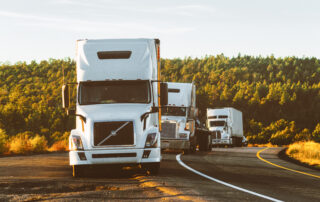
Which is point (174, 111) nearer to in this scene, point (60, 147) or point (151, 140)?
point (60, 147)

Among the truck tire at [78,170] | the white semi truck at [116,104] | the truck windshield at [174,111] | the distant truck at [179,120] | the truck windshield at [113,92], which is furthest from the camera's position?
the truck windshield at [174,111]

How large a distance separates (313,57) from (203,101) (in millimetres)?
89856

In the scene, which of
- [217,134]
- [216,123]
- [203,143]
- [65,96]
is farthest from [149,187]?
[217,134]

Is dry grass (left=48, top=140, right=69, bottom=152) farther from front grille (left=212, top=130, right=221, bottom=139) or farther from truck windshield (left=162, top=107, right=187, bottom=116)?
front grille (left=212, top=130, right=221, bottom=139)

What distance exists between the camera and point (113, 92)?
15312 millimetres

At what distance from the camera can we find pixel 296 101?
144 m

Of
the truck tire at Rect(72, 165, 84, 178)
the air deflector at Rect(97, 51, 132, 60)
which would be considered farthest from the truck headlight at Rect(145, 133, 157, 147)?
the air deflector at Rect(97, 51, 132, 60)

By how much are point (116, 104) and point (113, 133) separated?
1.24 metres

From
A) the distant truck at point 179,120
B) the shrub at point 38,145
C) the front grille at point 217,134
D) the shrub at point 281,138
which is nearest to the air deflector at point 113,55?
the distant truck at point 179,120

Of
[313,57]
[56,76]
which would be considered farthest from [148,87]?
[313,57]

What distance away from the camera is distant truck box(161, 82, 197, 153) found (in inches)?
1088

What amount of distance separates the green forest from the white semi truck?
15.2 m

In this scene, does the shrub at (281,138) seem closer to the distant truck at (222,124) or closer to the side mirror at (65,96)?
the distant truck at (222,124)

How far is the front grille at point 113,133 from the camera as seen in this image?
1413 centimetres
